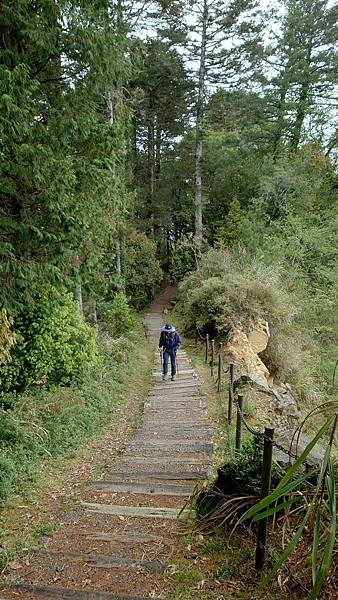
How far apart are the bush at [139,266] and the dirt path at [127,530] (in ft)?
45.7

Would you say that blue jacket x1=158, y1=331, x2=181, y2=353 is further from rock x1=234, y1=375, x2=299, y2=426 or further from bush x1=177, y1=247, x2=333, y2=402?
bush x1=177, y1=247, x2=333, y2=402

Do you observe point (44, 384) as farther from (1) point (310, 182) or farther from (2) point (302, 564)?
Result: (1) point (310, 182)

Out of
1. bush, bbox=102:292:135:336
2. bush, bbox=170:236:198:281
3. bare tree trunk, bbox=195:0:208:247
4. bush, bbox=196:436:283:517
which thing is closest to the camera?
bush, bbox=196:436:283:517

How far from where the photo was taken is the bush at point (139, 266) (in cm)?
1973

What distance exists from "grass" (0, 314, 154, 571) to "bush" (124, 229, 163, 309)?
10.6 m

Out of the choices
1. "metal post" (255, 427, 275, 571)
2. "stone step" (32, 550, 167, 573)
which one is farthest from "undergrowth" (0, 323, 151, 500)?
"metal post" (255, 427, 275, 571)

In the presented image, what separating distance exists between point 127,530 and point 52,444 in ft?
8.59

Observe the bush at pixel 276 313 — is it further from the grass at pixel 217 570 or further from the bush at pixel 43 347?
the grass at pixel 217 570

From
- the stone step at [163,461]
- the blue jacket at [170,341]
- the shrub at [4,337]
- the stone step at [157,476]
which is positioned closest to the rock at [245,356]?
the blue jacket at [170,341]

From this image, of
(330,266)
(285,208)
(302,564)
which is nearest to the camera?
(302,564)

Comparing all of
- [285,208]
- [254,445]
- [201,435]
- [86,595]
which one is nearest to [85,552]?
[86,595]

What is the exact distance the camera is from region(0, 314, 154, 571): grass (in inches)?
161

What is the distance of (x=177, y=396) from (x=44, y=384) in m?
2.85

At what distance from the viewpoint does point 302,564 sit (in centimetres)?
251
